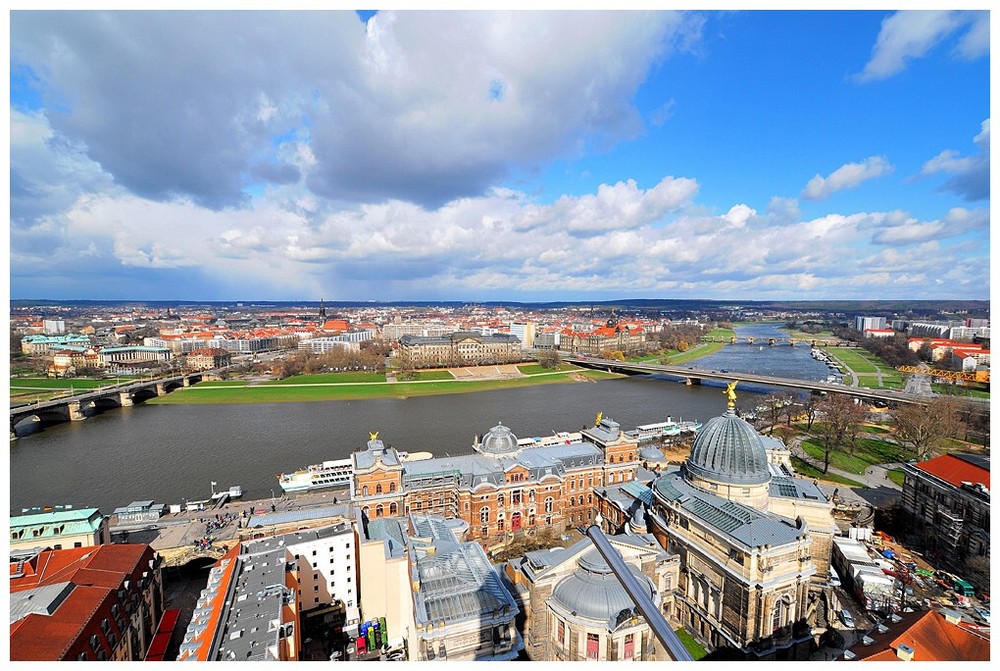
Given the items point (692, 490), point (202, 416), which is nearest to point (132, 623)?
point (692, 490)

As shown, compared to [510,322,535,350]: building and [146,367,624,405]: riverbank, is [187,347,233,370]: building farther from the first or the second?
[510,322,535,350]: building

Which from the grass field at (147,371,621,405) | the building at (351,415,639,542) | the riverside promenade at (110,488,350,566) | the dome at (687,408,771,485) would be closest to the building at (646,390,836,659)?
the dome at (687,408,771,485)

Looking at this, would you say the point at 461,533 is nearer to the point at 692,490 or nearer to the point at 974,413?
the point at 692,490

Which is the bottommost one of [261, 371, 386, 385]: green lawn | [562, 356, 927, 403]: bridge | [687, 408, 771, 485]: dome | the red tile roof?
[562, 356, 927, 403]: bridge

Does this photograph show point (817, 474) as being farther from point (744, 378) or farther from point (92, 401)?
point (92, 401)

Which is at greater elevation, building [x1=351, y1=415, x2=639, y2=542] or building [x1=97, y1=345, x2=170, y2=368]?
building [x1=97, y1=345, x2=170, y2=368]

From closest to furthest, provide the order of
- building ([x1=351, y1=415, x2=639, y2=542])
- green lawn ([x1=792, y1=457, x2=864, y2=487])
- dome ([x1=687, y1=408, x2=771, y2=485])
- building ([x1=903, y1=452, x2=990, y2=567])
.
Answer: dome ([x1=687, y1=408, x2=771, y2=485]) < building ([x1=903, y1=452, x2=990, y2=567]) < building ([x1=351, y1=415, x2=639, y2=542]) < green lawn ([x1=792, y1=457, x2=864, y2=487])

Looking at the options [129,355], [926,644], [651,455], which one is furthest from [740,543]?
[129,355]
